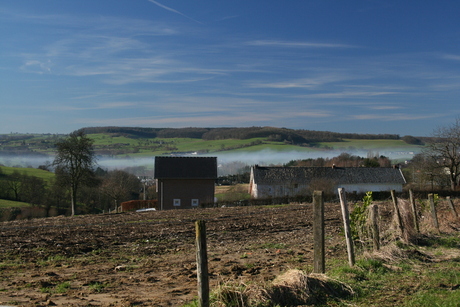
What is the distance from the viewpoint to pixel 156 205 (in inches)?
2173

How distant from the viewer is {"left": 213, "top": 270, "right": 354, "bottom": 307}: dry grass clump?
5.60 m

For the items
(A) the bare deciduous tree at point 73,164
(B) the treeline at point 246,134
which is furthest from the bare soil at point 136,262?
(B) the treeline at point 246,134

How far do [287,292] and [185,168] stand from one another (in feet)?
156

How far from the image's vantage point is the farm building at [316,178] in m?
63.6

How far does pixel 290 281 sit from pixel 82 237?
11.9 meters

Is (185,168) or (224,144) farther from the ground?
(224,144)

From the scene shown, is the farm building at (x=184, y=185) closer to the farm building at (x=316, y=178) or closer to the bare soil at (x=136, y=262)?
the farm building at (x=316, y=178)

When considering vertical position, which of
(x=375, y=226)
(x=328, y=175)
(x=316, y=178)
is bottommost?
(x=316, y=178)

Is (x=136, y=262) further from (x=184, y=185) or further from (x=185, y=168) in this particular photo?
(x=185, y=168)

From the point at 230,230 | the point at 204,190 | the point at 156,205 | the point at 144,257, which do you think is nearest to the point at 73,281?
the point at 144,257

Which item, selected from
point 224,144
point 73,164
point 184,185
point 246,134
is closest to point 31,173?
point 73,164

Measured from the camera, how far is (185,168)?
53031 mm

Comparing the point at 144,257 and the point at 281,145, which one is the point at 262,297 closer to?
the point at 144,257

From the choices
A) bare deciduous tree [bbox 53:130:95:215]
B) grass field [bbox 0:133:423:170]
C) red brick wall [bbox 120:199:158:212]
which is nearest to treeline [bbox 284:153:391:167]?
grass field [bbox 0:133:423:170]
